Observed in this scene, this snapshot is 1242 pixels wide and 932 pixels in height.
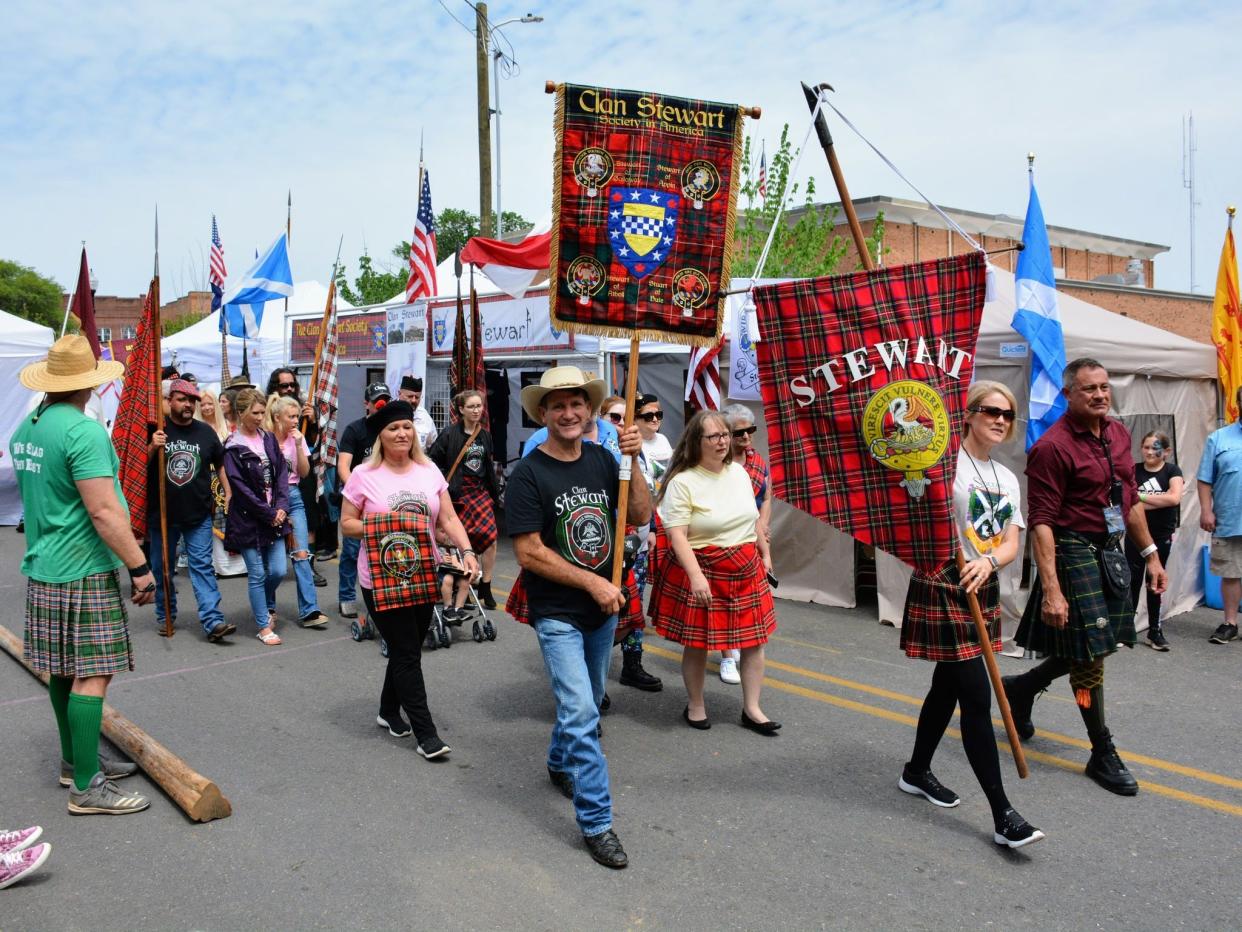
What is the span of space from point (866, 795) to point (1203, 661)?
3.86 meters

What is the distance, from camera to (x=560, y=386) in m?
3.98

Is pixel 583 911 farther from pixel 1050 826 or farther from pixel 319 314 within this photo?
pixel 319 314

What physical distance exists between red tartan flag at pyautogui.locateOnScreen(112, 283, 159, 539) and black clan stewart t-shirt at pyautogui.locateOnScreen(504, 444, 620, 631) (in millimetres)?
3663

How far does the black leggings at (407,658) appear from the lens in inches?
190

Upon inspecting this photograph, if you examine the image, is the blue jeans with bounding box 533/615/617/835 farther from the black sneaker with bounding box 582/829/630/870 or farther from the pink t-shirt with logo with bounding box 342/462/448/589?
the pink t-shirt with logo with bounding box 342/462/448/589

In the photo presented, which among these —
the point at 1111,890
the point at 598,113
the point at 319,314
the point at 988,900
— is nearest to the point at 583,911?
the point at 988,900

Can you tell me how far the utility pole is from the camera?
16969 mm

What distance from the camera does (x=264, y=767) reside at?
471 cm

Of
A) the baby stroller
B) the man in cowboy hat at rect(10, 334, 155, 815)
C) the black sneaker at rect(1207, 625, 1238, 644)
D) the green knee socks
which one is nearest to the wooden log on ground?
the man in cowboy hat at rect(10, 334, 155, 815)

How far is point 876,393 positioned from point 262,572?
514 centimetres

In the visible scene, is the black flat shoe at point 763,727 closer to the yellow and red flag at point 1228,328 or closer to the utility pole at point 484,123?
the yellow and red flag at point 1228,328

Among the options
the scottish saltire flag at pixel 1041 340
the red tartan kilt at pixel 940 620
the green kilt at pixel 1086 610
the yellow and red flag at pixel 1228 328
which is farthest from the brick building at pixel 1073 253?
the red tartan kilt at pixel 940 620

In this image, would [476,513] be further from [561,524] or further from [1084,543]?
[1084,543]

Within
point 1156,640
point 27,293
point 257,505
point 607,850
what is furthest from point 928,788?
point 27,293
